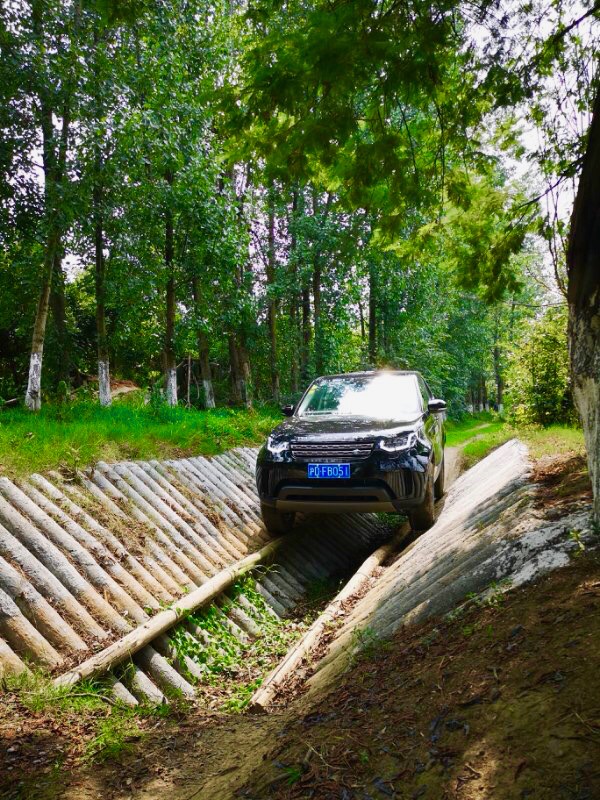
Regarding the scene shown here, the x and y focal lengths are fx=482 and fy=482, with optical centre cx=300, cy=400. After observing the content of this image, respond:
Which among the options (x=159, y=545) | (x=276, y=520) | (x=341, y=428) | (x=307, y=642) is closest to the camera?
(x=307, y=642)

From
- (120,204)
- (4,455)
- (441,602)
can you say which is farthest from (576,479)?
(120,204)

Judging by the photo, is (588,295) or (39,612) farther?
(39,612)

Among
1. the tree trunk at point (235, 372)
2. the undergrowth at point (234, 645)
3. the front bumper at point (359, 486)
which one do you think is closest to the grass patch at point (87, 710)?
the undergrowth at point (234, 645)

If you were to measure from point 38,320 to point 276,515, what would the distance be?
6.67 m

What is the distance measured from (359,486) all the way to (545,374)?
649 centimetres

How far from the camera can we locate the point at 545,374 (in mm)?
9906

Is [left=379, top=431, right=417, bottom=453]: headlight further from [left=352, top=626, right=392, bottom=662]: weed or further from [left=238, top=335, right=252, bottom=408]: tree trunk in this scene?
[left=238, top=335, right=252, bottom=408]: tree trunk

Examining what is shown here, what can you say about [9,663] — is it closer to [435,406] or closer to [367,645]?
[367,645]

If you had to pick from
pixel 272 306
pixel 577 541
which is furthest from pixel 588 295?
pixel 272 306

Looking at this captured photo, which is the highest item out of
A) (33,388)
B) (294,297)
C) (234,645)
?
(294,297)

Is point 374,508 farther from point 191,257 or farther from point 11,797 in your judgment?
point 191,257

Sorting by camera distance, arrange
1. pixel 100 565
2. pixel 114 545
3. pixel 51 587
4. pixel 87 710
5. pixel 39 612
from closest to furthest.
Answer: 1. pixel 87 710
2. pixel 39 612
3. pixel 51 587
4. pixel 100 565
5. pixel 114 545

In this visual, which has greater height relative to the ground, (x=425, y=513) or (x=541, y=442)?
(x=541, y=442)

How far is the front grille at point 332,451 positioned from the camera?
541 cm
